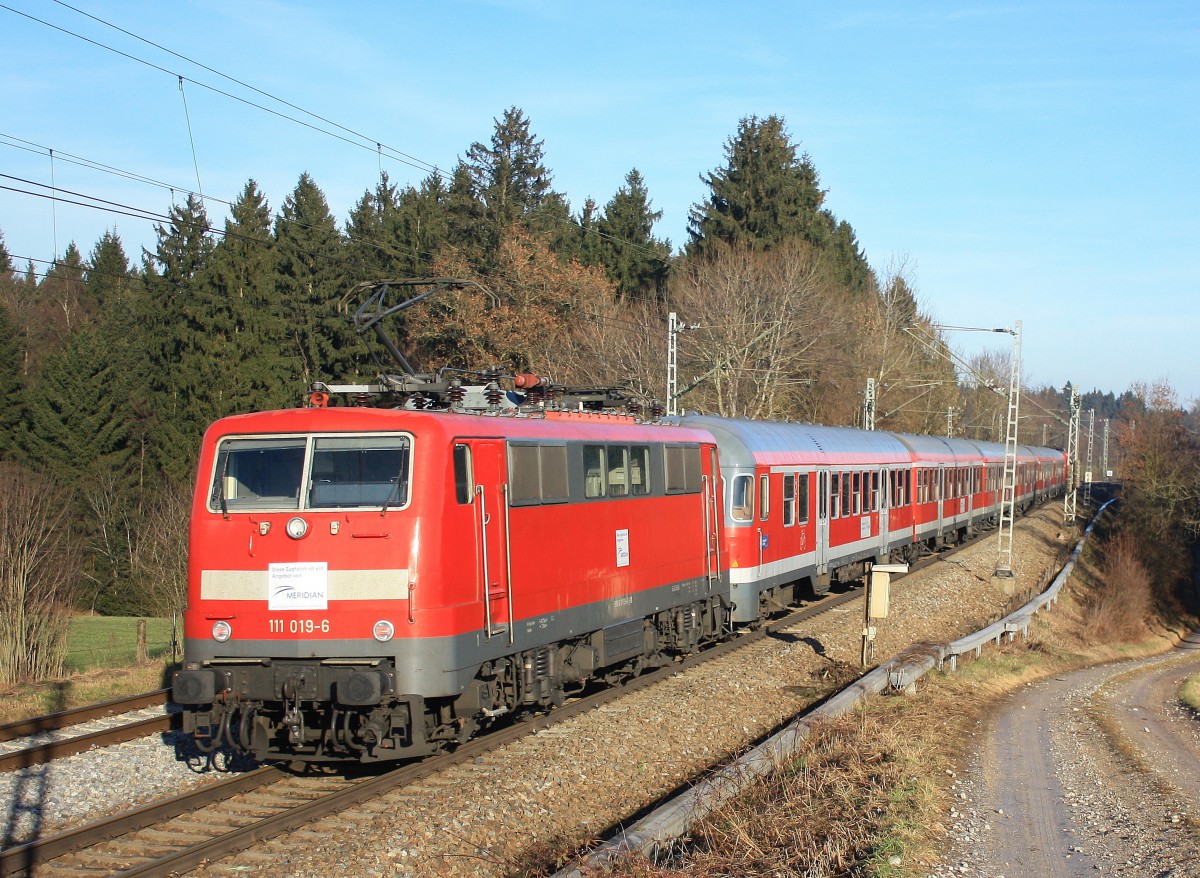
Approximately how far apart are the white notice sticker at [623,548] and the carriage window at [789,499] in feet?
23.7

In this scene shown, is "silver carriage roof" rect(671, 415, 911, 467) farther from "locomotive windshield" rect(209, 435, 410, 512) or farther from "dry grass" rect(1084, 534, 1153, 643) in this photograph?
"dry grass" rect(1084, 534, 1153, 643)

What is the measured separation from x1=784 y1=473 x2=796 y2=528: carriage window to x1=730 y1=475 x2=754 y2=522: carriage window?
194 cm

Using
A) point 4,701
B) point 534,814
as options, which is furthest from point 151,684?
point 534,814

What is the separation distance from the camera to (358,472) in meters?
9.84

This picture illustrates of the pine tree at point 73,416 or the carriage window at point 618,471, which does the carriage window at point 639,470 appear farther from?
the pine tree at point 73,416

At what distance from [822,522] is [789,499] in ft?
8.23

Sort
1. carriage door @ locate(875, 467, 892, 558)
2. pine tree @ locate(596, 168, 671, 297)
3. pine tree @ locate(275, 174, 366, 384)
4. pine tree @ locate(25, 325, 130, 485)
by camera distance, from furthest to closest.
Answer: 1. pine tree @ locate(596, 168, 671, 297)
2. pine tree @ locate(275, 174, 366, 384)
3. pine tree @ locate(25, 325, 130, 485)
4. carriage door @ locate(875, 467, 892, 558)

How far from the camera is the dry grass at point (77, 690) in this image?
1330 cm

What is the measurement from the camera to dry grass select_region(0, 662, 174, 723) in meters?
13.3

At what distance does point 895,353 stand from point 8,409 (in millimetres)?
42055

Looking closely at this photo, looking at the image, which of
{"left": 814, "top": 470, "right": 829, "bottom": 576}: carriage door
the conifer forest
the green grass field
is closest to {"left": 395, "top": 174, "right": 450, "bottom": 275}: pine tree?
the conifer forest

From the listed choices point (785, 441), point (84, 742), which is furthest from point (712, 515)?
point (84, 742)

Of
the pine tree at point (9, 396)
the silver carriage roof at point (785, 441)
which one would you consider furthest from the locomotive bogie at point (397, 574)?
the pine tree at point (9, 396)

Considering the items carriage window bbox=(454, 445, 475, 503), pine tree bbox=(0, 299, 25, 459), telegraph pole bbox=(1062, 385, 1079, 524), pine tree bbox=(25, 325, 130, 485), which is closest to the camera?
carriage window bbox=(454, 445, 475, 503)
